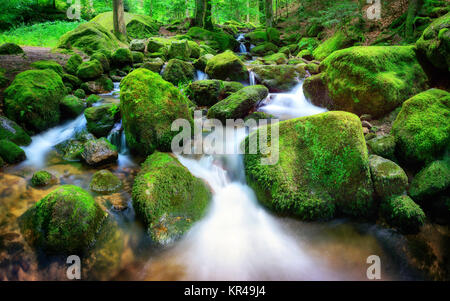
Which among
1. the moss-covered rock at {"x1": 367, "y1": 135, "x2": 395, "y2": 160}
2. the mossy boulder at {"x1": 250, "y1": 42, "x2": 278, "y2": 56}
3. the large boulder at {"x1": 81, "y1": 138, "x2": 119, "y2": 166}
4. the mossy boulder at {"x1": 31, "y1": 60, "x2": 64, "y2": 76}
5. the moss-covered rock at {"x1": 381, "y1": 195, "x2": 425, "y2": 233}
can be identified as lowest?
the large boulder at {"x1": 81, "y1": 138, "x2": 119, "y2": 166}

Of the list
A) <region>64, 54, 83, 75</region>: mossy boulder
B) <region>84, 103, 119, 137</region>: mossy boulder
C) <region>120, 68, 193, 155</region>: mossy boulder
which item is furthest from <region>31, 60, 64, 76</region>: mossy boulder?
<region>120, 68, 193, 155</region>: mossy boulder

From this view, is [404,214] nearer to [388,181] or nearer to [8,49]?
[388,181]

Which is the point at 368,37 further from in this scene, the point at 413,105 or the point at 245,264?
the point at 245,264

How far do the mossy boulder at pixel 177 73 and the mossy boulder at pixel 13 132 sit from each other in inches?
173

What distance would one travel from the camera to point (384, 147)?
427 centimetres

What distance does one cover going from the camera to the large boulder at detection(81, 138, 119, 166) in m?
4.57

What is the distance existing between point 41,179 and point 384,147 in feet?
19.7

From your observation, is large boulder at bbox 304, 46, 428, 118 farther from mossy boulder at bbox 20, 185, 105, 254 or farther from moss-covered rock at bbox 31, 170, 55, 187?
moss-covered rock at bbox 31, 170, 55, 187

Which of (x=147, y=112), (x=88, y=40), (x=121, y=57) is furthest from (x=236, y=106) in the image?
(x=88, y=40)

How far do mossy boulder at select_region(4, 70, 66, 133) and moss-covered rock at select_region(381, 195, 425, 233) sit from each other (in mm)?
7127

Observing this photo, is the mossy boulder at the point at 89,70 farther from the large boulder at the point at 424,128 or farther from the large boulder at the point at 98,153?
the large boulder at the point at 424,128

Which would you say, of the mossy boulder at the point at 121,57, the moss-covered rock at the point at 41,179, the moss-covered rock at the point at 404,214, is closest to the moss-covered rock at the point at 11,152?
the moss-covered rock at the point at 41,179
